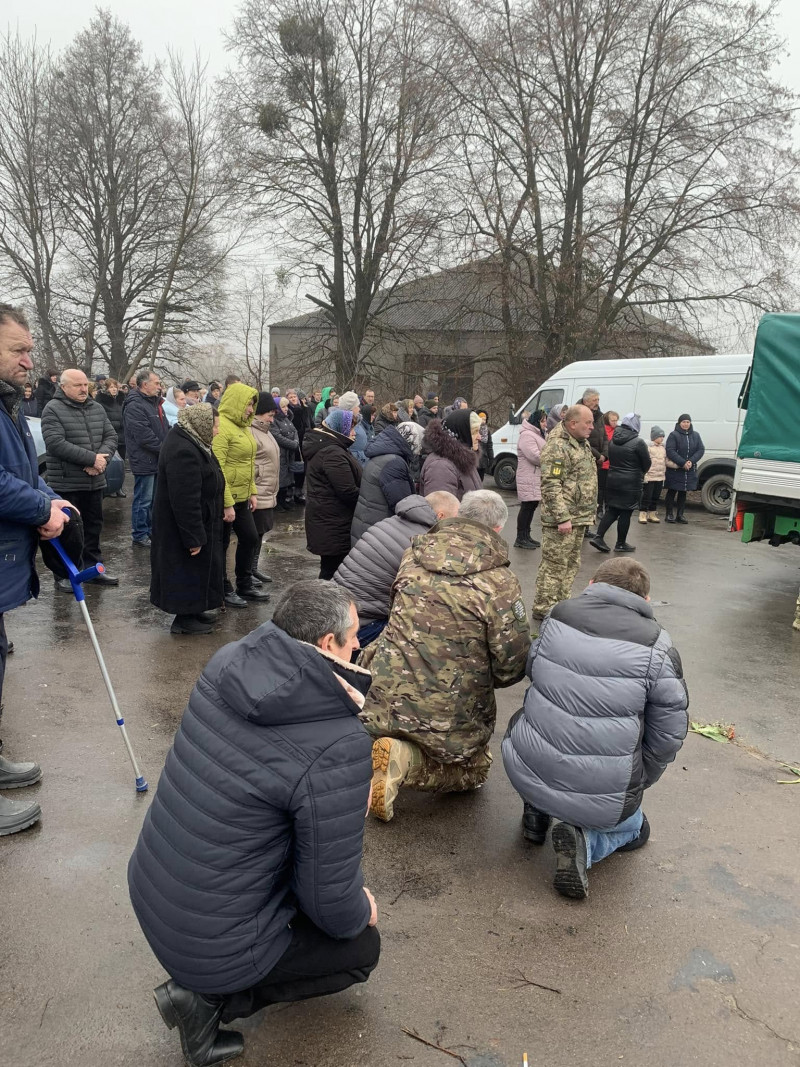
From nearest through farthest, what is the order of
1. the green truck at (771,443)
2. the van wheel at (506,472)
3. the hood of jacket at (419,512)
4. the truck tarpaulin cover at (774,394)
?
the hood of jacket at (419,512)
the green truck at (771,443)
the truck tarpaulin cover at (774,394)
the van wheel at (506,472)

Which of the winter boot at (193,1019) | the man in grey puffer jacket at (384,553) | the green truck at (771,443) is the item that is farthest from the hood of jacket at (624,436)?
the winter boot at (193,1019)

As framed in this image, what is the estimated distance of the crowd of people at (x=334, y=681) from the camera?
2.04 metres

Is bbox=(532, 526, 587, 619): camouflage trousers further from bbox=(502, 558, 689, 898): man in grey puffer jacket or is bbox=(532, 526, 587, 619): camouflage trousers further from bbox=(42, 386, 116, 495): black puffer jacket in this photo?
bbox=(42, 386, 116, 495): black puffer jacket

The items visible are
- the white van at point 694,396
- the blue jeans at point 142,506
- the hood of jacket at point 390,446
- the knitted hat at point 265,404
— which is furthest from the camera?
the white van at point 694,396

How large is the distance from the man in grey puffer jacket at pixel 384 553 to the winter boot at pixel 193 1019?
2.50 meters

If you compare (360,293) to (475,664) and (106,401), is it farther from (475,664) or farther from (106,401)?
(475,664)

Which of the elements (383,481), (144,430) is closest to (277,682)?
(383,481)

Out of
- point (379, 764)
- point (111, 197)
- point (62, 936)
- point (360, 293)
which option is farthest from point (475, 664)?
point (111, 197)

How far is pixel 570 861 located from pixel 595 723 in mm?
567

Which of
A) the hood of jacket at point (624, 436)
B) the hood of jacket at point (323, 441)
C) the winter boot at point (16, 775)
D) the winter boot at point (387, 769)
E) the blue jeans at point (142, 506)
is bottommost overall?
the winter boot at point (16, 775)

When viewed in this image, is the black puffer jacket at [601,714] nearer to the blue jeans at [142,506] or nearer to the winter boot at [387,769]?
the winter boot at [387,769]

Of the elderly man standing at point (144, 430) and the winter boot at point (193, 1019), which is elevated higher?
the elderly man standing at point (144, 430)

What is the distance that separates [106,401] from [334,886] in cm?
1184

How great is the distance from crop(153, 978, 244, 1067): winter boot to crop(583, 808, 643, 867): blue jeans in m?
1.58
